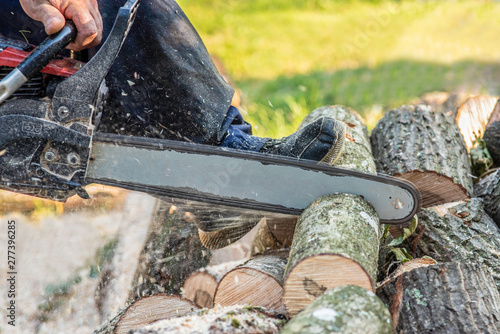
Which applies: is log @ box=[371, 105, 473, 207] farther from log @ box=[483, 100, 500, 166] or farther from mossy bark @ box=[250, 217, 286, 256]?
mossy bark @ box=[250, 217, 286, 256]

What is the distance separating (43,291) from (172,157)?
1.54 m

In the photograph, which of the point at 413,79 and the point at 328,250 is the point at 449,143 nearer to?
the point at 328,250

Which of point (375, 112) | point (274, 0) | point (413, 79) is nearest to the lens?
point (375, 112)

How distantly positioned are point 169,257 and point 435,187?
1540 mm

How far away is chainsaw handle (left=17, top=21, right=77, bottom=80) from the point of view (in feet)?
6.03

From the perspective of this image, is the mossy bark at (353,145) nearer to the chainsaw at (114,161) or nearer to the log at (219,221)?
the chainsaw at (114,161)

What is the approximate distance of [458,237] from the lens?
7.54 ft

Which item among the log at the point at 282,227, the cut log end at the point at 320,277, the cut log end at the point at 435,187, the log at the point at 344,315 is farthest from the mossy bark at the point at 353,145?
the log at the point at 344,315

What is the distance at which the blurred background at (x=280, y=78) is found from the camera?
113 inches

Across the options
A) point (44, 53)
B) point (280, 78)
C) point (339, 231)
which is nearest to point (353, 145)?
point (339, 231)

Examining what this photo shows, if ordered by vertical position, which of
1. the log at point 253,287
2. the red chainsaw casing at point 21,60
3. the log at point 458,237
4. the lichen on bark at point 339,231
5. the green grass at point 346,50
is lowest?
the log at point 253,287

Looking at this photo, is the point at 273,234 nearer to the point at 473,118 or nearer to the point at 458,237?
the point at 458,237

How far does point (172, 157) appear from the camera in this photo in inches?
79.4

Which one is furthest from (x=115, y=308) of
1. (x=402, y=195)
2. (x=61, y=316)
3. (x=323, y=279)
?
(x=402, y=195)
